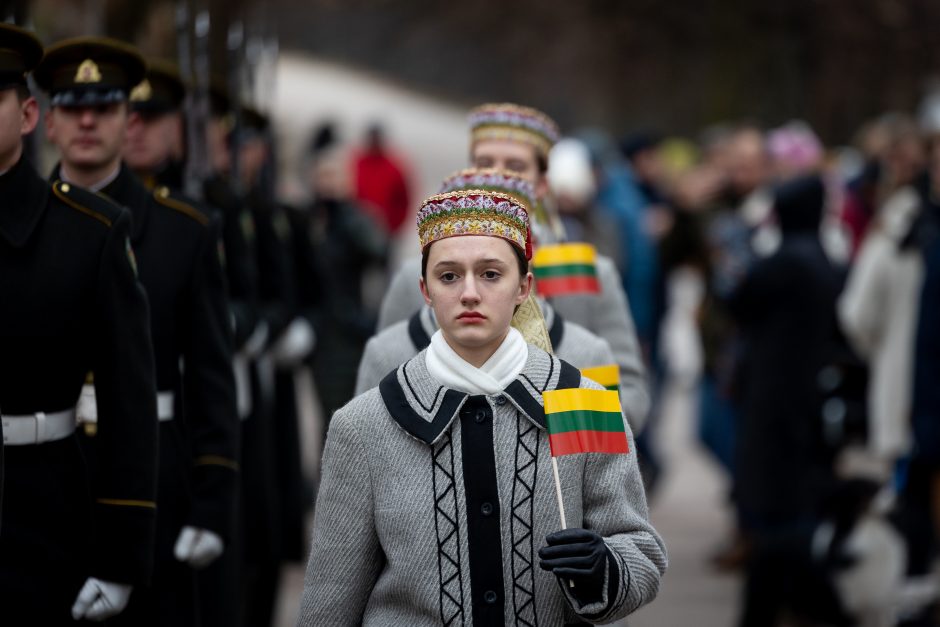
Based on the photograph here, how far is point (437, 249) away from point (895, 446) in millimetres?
5160

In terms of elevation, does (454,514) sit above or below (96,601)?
above

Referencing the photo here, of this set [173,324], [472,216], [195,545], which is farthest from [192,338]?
[472,216]

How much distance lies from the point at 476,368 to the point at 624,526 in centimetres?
42

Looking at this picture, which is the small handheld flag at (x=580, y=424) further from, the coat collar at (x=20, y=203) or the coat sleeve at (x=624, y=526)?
the coat collar at (x=20, y=203)

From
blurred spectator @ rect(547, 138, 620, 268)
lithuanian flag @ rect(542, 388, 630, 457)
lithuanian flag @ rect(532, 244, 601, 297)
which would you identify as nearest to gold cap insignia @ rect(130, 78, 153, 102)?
lithuanian flag @ rect(532, 244, 601, 297)

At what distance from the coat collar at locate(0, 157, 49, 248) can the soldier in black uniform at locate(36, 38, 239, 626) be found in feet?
2.22

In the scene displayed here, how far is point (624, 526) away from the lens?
4.01m

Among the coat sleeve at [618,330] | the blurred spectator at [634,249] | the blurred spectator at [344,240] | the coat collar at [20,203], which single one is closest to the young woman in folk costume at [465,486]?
the coat collar at [20,203]

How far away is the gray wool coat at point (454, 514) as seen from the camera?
3943 mm

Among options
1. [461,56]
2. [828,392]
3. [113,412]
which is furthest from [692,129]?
[113,412]

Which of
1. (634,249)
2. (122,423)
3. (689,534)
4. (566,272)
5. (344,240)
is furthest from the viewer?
(634,249)

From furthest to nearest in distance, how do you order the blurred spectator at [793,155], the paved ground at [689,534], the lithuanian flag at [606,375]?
the blurred spectator at [793,155]
the paved ground at [689,534]
the lithuanian flag at [606,375]

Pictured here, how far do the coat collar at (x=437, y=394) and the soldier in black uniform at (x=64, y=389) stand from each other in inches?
33.6

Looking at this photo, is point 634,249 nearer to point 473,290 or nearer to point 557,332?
point 557,332
